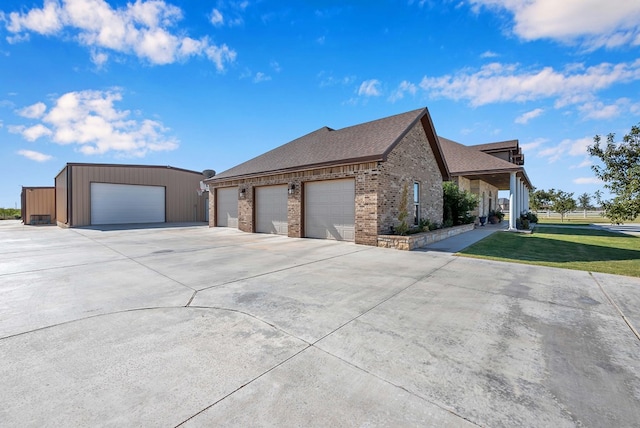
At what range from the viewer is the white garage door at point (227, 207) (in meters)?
18.2

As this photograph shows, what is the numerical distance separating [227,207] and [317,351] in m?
17.6

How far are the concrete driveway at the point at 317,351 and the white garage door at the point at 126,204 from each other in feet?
62.2

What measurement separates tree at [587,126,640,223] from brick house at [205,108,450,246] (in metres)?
6.57

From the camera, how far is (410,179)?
12375 mm

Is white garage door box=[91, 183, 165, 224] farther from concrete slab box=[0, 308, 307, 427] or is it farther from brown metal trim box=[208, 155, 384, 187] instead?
concrete slab box=[0, 308, 307, 427]

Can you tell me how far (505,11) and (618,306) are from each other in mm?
9911

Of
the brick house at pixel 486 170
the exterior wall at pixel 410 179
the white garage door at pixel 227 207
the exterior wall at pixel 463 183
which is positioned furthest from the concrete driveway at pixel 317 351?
the exterior wall at pixel 463 183

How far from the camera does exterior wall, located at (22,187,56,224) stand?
84.3 ft

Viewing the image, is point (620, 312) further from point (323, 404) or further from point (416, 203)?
point (416, 203)

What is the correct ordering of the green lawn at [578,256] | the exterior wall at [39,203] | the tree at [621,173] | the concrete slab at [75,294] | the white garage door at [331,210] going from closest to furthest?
the concrete slab at [75,294], the green lawn at [578,256], the tree at [621,173], the white garage door at [331,210], the exterior wall at [39,203]

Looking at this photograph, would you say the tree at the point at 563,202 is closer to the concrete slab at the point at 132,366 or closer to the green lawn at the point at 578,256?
the green lawn at the point at 578,256

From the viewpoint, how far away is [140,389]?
87.7 inches

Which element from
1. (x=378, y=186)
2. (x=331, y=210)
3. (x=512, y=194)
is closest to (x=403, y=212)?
(x=378, y=186)

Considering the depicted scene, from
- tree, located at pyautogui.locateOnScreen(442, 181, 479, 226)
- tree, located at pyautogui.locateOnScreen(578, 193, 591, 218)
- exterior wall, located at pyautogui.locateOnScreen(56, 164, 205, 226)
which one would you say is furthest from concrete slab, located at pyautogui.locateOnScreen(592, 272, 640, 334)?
tree, located at pyautogui.locateOnScreen(578, 193, 591, 218)
